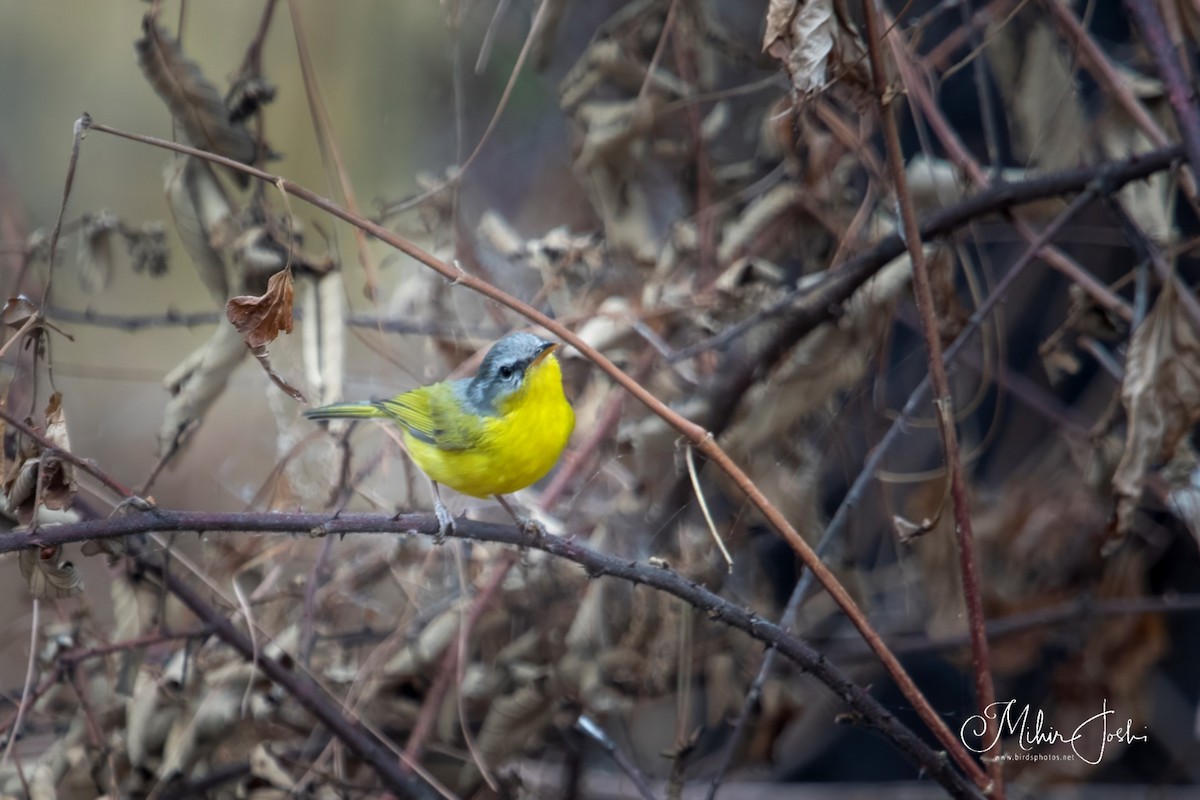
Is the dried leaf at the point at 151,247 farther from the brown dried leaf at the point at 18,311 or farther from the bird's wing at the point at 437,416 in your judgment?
the brown dried leaf at the point at 18,311

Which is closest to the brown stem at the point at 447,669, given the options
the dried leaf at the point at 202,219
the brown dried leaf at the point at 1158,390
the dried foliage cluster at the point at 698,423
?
the dried foliage cluster at the point at 698,423

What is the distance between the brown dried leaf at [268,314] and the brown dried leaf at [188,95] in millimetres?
1132

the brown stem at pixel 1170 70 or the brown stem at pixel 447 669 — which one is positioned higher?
the brown stem at pixel 1170 70

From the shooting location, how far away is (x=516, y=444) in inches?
124

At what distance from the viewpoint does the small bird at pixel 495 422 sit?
3168 millimetres

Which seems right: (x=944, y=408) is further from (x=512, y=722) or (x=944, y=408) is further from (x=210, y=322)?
(x=210, y=322)

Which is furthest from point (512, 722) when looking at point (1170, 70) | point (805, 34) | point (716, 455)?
point (1170, 70)

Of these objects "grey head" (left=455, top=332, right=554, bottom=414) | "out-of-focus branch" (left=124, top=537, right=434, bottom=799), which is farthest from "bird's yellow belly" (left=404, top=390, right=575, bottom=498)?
"out-of-focus branch" (left=124, top=537, right=434, bottom=799)

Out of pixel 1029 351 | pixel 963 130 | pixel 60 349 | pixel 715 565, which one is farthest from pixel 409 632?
pixel 60 349

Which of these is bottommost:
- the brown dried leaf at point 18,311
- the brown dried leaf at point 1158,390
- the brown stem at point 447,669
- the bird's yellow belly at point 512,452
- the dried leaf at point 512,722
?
the dried leaf at point 512,722

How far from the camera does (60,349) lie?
6.07 m

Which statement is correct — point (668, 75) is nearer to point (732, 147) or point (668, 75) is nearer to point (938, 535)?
point (732, 147)

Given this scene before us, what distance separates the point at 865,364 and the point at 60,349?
5.13 m

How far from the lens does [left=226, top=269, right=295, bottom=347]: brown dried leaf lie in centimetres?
185
